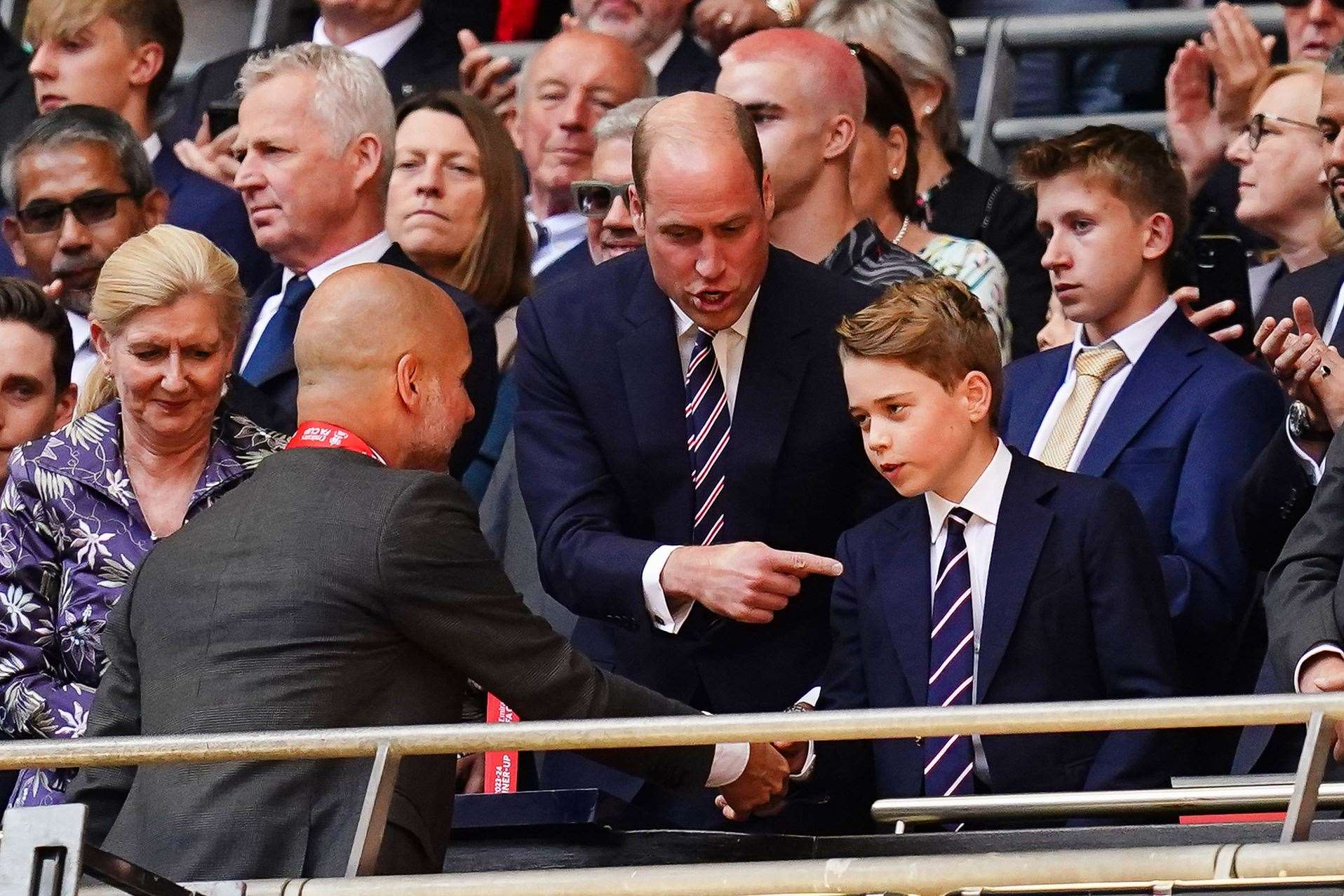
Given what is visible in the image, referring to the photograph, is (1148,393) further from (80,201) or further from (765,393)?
(80,201)

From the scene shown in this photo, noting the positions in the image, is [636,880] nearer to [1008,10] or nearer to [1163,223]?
[1163,223]

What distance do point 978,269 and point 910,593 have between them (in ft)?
5.05

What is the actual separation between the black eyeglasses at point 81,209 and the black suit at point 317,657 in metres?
2.52

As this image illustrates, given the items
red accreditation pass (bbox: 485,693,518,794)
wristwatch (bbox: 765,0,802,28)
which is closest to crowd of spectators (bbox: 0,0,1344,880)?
red accreditation pass (bbox: 485,693,518,794)

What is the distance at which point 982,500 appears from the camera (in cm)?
457

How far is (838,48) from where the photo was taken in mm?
5844

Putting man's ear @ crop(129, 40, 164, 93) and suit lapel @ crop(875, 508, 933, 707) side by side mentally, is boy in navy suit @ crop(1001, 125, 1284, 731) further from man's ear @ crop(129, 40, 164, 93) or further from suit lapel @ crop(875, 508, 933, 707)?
man's ear @ crop(129, 40, 164, 93)

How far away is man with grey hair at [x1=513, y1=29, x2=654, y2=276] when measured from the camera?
684 centimetres

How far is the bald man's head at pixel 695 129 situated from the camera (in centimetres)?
A: 482

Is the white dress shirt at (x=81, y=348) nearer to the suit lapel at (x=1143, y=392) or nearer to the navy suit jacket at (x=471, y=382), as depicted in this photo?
the navy suit jacket at (x=471, y=382)

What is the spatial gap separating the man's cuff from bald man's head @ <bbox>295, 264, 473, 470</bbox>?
2.40 feet

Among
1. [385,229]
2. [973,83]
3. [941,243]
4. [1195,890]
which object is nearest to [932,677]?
[1195,890]

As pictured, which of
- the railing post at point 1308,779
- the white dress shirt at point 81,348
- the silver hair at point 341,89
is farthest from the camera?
the white dress shirt at point 81,348

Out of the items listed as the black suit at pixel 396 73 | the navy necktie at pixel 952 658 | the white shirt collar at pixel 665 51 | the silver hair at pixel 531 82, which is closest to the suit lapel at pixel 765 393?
Answer: the navy necktie at pixel 952 658
